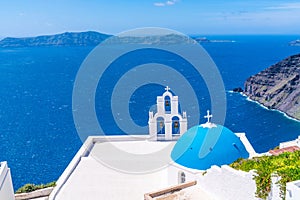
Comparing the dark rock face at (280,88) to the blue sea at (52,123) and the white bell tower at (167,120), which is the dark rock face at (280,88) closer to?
the blue sea at (52,123)

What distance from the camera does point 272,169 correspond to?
356 inches

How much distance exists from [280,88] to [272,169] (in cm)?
6668

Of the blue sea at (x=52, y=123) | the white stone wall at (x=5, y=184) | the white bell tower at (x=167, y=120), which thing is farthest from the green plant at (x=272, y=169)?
the blue sea at (x=52, y=123)

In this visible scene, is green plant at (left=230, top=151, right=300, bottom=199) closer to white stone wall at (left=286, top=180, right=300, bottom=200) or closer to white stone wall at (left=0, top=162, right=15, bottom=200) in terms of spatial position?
white stone wall at (left=286, top=180, right=300, bottom=200)

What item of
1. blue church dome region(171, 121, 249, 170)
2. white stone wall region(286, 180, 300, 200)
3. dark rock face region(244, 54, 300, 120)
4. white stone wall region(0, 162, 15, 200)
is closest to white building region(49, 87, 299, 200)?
blue church dome region(171, 121, 249, 170)

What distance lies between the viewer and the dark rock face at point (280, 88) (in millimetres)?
65400

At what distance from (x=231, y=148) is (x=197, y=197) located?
11.0ft

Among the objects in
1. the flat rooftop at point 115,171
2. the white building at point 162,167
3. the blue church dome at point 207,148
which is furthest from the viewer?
the flat rooftop at point 115,171

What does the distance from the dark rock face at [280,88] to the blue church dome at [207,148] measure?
49.9 metres

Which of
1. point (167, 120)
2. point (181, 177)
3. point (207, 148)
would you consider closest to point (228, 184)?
point (207, 148)

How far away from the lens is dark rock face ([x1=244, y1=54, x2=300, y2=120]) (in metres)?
65.4

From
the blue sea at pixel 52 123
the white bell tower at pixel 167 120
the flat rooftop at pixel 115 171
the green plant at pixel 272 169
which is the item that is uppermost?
the green plant at pixel 272 169

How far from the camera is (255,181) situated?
9.23 m

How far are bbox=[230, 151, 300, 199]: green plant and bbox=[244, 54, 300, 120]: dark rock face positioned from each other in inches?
2089
